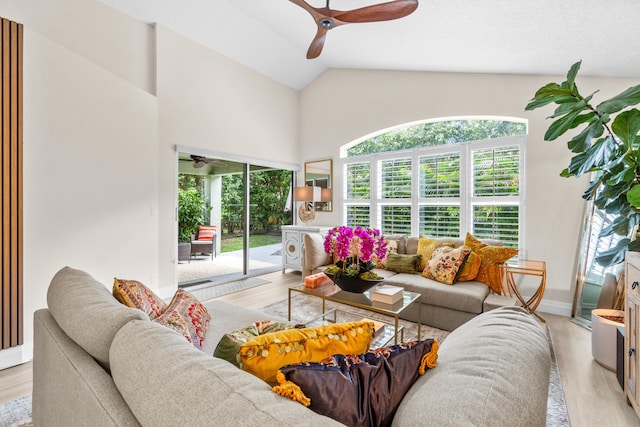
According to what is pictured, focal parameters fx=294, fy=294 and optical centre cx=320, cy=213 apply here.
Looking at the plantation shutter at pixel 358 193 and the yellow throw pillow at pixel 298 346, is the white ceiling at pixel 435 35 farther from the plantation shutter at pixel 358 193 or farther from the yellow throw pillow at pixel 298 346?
the yellow throw pillow at pixel 298 346

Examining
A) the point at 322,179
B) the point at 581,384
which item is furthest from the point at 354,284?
the point at 322,179

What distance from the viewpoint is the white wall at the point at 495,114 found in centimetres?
339

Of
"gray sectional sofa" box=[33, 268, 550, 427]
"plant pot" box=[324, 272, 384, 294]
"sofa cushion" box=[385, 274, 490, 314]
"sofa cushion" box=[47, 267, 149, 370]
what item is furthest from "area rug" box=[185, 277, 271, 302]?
"gray sectional sofa" box=[33, 268, 550, 427]

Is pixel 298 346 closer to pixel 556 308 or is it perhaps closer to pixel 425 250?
pixel 425 250

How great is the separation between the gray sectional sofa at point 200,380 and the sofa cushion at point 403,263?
2.30 metres

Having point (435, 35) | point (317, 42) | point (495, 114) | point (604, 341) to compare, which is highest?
point (435, 35)

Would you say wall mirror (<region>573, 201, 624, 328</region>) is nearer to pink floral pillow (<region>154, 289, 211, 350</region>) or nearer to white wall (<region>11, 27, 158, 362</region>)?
pink floral pillow (<region>154, 289, 211, 350</region>)

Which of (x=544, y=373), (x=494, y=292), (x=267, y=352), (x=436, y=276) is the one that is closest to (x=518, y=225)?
(x=494, y=292)

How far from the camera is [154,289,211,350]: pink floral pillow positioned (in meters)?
1.46

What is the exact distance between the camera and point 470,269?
3139mm

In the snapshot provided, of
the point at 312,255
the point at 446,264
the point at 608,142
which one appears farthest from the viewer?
the point at 312,255

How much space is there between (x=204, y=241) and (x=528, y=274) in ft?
13.9

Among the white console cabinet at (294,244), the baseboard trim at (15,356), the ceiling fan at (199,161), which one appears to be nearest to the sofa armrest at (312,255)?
the white console cabinet at (294,244)

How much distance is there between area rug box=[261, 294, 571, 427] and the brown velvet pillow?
142 centimetres
